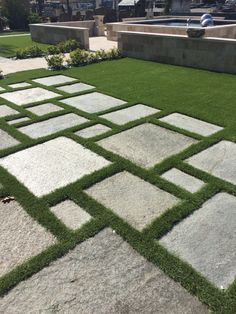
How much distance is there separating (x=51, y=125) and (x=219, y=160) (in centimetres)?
348

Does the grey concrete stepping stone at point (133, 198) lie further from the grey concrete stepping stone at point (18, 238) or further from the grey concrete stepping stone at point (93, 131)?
the grey concrete stepping stone at point (93, 131)

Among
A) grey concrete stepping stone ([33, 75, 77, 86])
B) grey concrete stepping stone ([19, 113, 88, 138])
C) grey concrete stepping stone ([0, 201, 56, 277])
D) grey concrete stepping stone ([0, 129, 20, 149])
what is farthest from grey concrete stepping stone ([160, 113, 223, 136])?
grey concrete stepping stone ([33, 75, 77, 86])

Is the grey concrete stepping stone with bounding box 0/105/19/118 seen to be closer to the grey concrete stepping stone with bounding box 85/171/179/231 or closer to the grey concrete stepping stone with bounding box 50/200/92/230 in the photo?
the grey concrete stepping stone with bounding box 85/171/179/231

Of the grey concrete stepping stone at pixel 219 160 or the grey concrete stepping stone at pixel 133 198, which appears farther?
the grey concrete stepping stone at pixel 219 160

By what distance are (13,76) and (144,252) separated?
30.8 feet

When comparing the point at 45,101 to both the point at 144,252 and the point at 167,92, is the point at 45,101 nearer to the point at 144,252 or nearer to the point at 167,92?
the point at 167,92

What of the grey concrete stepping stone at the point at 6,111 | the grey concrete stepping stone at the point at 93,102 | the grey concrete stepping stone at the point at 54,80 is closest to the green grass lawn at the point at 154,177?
the grey concrete stepping stone at the point at 6,111

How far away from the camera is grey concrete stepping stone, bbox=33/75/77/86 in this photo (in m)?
9.86

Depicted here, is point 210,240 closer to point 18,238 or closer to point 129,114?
point 18,238

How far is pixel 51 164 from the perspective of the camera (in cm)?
501

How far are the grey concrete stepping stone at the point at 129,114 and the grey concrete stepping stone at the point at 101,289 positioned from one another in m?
3.74

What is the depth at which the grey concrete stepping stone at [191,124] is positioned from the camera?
6026 millimetres

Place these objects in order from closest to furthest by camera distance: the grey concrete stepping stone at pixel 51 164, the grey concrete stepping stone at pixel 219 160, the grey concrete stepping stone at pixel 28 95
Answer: the grey concrete stepping stone at pixel 51 164 < the grey concrete stepping stone at pixel 219 160 < the grey concrete stepping stone at pixel 28 95

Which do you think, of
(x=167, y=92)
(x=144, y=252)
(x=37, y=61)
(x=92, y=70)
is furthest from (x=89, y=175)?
(x=37, y=61)
